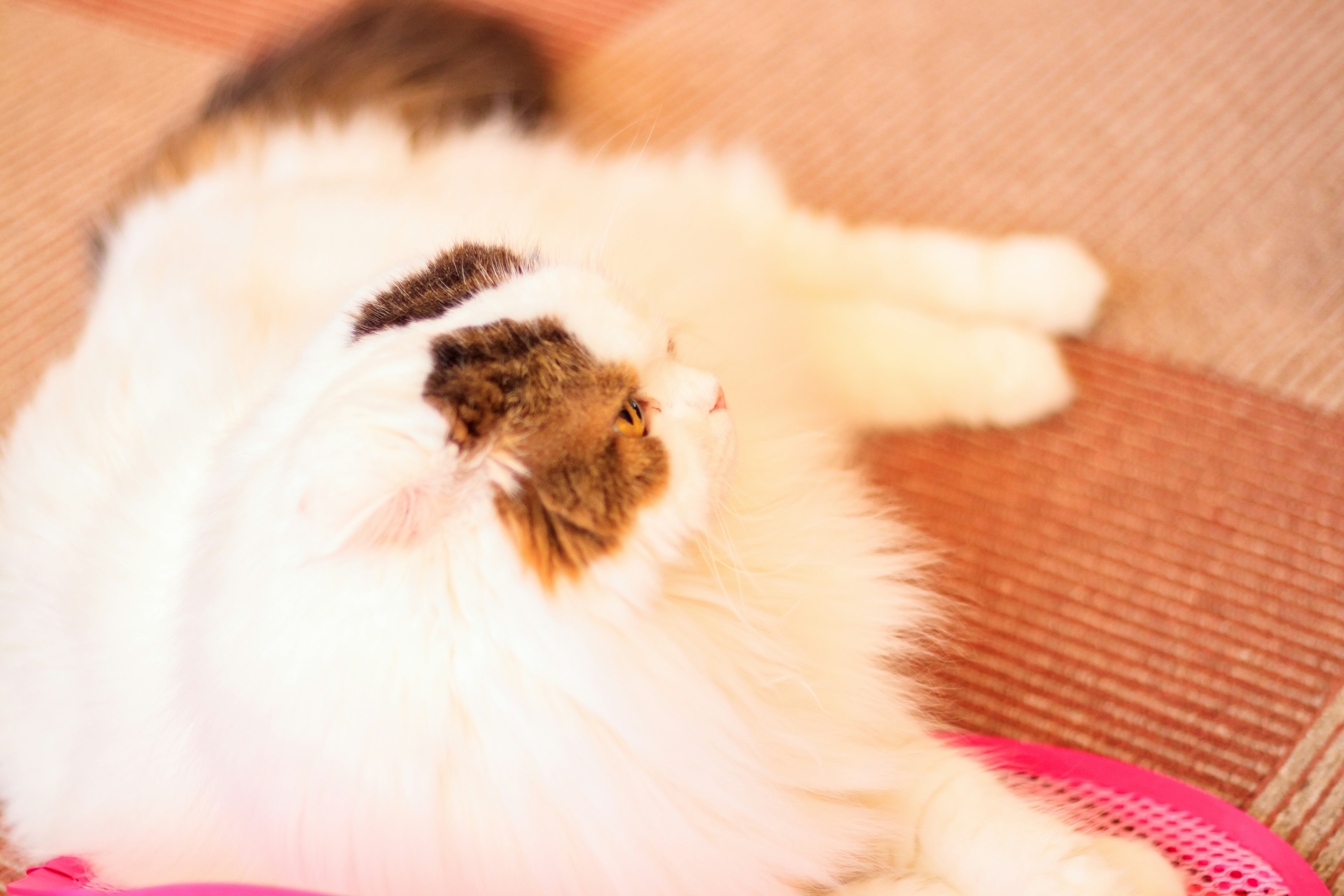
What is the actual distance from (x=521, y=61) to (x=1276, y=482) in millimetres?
1454

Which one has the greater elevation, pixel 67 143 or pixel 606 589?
pixel 606 589

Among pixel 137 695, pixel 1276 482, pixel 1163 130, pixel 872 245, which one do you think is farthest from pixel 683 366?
pixel 1163 130

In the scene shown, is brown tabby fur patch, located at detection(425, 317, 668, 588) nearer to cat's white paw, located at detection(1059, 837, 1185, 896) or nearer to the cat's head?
the cat's head

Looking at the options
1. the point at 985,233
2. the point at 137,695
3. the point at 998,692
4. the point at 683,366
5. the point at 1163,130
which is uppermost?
the point at 1163,130

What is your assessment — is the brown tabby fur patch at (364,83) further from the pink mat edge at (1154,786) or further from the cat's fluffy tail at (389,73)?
the pink mat edge at (1154,786)

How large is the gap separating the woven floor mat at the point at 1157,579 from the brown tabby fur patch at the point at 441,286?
0.72 metres

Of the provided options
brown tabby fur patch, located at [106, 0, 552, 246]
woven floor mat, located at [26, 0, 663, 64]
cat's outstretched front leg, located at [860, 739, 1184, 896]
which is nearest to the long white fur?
cat's outstretched front leg, located at [860, 739, 1184, 896]

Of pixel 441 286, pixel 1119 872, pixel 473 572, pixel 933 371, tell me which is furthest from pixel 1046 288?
pixel 473 572

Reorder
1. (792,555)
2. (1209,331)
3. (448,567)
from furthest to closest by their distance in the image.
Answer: (1209,331) < (792,555) < (448,567)

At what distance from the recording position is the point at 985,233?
1596 mm

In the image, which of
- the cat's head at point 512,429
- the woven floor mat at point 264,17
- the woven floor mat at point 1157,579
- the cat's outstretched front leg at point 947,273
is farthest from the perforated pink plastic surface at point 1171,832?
the woven floor mat at point 264,17

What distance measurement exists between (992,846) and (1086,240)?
1.14 meters

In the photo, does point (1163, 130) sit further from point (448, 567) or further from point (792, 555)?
point (448, 567)

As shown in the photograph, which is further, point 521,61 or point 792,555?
point 521,61
